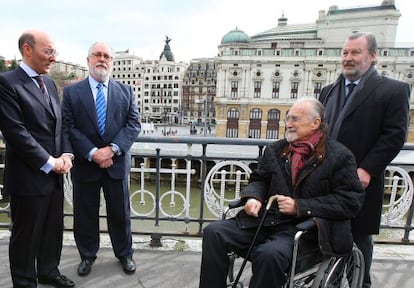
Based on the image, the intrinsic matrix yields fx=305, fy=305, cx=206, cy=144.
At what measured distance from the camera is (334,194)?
167cm

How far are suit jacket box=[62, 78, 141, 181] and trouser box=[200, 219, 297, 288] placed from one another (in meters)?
0.93

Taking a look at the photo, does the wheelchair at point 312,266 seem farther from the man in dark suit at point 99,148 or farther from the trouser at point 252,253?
the man in dark suit at point 99,148

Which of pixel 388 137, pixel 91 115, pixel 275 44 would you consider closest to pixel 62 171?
pixel 91 115

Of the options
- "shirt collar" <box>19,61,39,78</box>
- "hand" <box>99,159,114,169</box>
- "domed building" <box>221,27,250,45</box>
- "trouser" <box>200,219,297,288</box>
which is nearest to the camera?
"trouser" <box>200,219,297,288</box>

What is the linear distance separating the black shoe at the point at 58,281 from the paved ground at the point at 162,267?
0.04 meters

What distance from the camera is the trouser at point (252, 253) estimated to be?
1.50 m

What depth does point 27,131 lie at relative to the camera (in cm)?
181

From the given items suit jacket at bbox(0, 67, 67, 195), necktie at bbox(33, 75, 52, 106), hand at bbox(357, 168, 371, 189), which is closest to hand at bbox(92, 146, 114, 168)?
suit jacket at bbox(0, 67, 67, 195)

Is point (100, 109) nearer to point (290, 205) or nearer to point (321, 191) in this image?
point (290, 205)

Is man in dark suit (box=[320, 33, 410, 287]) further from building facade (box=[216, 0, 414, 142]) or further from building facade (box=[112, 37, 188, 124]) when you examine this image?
building facade (box=[112, 37, 188, 124])

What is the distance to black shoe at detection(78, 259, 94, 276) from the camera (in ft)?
7.38

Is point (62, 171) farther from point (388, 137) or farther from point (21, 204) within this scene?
point (388, 137)

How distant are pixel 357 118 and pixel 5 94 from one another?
208 centimetres

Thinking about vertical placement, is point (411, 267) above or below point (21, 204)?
below
